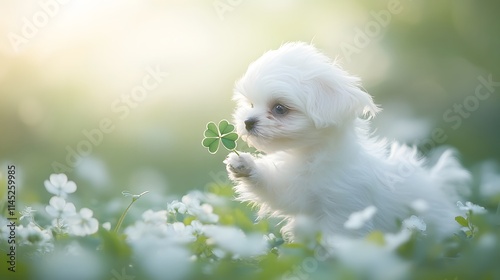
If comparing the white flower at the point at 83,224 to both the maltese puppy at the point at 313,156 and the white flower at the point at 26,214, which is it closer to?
the white flower at the point at 26,214

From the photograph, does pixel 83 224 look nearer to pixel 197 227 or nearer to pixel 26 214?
pixel 197 227

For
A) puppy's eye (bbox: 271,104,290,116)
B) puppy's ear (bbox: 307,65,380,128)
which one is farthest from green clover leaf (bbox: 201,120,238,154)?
puppy's ear (bbox: 307,65,380,128)

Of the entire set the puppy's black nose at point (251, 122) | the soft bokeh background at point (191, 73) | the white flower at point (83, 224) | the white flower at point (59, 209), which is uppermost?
the soft bokeh background at point (191, 73)

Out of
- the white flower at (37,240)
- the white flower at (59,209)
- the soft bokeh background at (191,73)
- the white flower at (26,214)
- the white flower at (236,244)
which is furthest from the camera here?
the soft bokeh background at (191,73)

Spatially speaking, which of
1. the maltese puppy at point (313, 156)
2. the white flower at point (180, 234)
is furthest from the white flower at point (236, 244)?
the maltese puppy at point (313, 156)

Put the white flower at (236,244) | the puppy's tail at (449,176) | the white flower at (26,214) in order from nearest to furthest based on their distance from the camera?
the white flower at (236,244), the white flower at (26,214), the puppy's tail at (449,176)

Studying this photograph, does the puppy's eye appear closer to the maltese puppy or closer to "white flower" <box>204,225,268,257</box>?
the maltese puppy

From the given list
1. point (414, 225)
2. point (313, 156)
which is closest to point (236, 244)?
point (414, 225)
